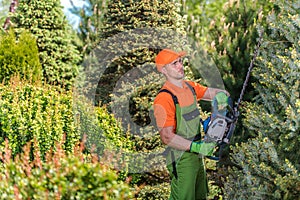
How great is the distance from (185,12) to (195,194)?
15.8 ft

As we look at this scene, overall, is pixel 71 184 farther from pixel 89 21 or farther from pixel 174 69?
pixel 89 21

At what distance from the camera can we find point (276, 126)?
4.19 metres

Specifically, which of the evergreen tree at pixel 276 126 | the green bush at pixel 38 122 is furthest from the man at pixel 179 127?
the green bush at pixel 38 122

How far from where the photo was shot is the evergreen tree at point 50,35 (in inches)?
393

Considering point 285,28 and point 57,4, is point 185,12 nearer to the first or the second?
point 57,4

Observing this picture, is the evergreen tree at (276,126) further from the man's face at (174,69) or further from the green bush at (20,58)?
the green bush at (20,58)

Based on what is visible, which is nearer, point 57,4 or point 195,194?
point 195,194

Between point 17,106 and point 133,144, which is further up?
point 17,106

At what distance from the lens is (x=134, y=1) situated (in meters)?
6.33

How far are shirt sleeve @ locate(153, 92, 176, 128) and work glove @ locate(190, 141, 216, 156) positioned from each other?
0.24m

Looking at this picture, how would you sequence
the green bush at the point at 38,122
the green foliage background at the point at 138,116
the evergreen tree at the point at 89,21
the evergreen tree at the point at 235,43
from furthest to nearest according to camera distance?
1. the evergreen tree at the point at 89,21
2. the evergreen tree at the point at 235,43
3. the green bush at the point at 38,122
4. the green foliage background at the point at 138,116

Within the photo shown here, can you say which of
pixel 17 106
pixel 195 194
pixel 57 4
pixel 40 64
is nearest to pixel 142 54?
pixel 17 106

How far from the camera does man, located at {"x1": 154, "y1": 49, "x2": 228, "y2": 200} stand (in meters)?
4.24

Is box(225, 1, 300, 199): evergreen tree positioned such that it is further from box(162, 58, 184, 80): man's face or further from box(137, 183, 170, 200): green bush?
box(137, 183, 170, 200): green bush
